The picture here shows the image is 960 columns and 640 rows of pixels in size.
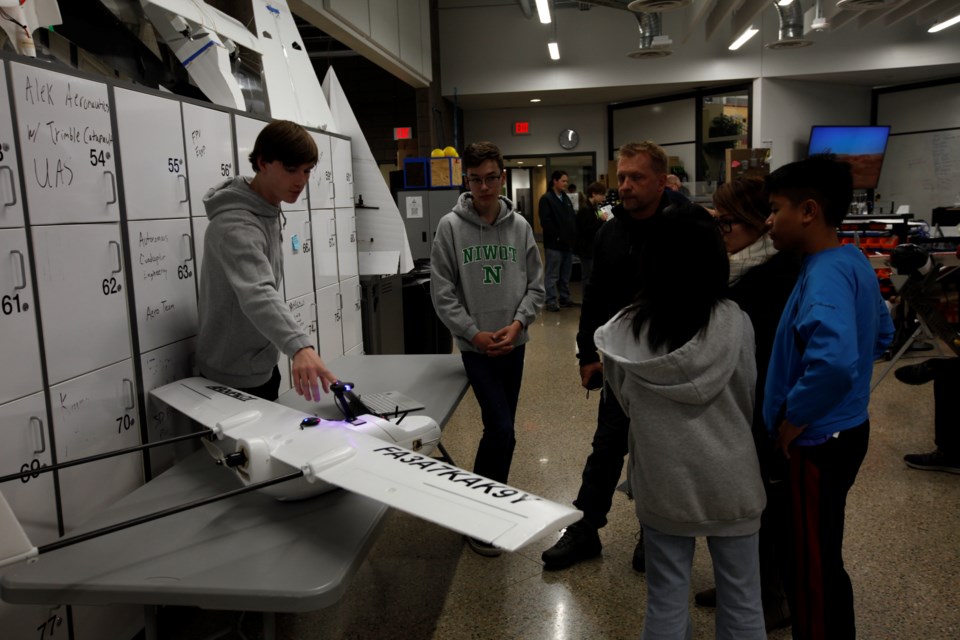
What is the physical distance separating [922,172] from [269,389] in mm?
11262

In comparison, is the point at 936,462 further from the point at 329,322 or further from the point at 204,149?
the point at 204,149

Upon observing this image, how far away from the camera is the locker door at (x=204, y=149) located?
7.49 feet

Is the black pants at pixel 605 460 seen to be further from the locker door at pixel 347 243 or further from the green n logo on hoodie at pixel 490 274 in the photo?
the locker door at pixel 347 243

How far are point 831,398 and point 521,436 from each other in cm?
251

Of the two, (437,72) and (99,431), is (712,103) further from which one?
(99,431)

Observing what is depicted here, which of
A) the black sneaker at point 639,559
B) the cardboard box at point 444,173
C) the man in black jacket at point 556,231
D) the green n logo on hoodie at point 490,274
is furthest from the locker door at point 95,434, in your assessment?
the man in black jacket at point 556,231

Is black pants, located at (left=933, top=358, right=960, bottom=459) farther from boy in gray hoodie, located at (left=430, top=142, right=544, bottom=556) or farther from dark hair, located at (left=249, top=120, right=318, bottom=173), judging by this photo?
dark hair, located at (left=249, top=120, right=318, bottom=173)

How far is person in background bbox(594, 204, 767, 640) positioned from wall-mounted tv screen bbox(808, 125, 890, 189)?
10087 mm

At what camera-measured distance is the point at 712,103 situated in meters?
10.5

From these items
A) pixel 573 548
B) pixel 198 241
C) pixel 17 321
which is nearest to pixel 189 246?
pixel 198 241

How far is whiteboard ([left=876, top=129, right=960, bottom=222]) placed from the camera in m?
10.1

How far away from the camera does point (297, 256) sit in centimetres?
307

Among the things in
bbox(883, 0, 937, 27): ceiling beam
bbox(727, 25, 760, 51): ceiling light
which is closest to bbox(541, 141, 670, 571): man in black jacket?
bbox(883, 0, 937, 27): ceiling beam

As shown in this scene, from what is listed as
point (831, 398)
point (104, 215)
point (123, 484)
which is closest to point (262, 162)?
point (104, 215)
